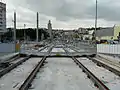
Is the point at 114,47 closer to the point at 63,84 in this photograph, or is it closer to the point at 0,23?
the point at 63,84

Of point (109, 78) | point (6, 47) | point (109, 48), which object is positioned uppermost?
point (6, 47)

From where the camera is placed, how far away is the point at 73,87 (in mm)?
9695

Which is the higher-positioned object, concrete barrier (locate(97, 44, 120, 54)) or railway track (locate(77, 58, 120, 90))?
concrete barrier (locate(97, 44, 120, 54))

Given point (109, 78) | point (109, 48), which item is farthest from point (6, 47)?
point (109, 78)

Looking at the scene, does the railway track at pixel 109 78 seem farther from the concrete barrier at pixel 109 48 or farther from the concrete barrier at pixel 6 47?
the concrete barrier at pixel 6 47

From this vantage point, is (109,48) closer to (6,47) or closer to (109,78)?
(6,47)

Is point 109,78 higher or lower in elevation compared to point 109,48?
lower

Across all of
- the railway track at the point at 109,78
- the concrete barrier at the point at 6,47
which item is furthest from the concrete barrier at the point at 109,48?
the concrete barrier at the point at 6,47

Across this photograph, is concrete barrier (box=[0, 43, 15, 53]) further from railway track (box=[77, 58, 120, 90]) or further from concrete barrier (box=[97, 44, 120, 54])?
railway track (box=[77, 58, 120, 90])

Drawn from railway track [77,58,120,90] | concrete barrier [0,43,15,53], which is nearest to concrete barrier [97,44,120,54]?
railway track [77,58,120,90]

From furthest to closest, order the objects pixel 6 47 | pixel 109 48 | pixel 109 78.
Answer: pixel 109 48, pixel 6 47, pixel 109 78

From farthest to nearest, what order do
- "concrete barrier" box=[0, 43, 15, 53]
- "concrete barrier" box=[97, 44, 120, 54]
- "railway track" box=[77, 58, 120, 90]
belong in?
"concrete barrier" box=[97, 44, 120, 54] < "concrete barrier" box=[0, 43, 15, 53] < "railway track" box=[77, 58, 120, 90]

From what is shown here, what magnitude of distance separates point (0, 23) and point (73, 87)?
14561cm

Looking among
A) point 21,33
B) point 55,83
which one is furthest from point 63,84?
point 21,33
